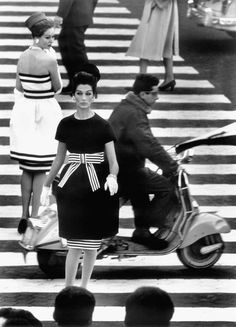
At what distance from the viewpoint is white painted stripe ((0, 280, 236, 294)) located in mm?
11453

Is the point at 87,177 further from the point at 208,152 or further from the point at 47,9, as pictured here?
the point at 47,9

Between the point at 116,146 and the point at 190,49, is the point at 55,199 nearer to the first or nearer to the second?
the point at 116,146

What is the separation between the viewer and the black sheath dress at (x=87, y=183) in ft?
35.0

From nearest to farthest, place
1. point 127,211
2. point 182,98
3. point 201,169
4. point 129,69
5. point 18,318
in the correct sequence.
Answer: point 18,318
point 127,211
point 201,169
point 182,98
point 129,69

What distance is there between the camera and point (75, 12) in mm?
Answer: 17922

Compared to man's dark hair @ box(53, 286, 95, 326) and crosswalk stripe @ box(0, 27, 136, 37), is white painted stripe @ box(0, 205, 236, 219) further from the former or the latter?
crosswalk stripe @ box(0, 27, 136, 37)

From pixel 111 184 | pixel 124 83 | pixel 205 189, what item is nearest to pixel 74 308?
pixel 111 184

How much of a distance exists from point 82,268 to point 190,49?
10593 mm

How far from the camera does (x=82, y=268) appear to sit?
11086mm

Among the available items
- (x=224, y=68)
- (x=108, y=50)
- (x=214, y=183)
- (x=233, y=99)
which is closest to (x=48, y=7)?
(x=108, y=50)

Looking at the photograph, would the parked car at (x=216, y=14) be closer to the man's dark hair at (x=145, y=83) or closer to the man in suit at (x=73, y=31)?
the man in suit at (x=73, y=31)

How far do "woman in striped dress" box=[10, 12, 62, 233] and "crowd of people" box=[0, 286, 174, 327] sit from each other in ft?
18.8

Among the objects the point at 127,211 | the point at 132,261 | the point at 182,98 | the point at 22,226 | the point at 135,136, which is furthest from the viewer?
the point at 182,98

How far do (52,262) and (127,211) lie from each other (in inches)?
96.2
